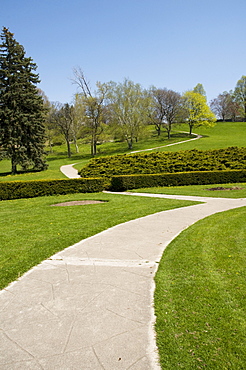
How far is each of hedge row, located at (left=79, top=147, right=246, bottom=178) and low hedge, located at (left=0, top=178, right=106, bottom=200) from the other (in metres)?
5.42

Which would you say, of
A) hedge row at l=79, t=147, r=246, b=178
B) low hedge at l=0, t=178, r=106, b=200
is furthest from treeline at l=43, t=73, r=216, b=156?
low hedge at l=0, t=178, r=106, b=200

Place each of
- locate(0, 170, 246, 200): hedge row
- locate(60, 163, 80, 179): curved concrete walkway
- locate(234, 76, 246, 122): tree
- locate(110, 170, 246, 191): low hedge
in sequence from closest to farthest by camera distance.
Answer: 1. locate(0, 170, 246, 200): hedge row
2. locate(110, 170, 246, 191): low hedge
3. locate(60, 163, 80, 179): curved concrete walkway
4. locate(234, 76, 246, 122): tree

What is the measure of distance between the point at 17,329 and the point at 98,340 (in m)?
0.98

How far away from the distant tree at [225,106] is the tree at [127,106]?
4346cm

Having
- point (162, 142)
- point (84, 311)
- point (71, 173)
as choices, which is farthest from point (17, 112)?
point (84, 311)

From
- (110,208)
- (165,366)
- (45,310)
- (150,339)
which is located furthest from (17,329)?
(110,208)

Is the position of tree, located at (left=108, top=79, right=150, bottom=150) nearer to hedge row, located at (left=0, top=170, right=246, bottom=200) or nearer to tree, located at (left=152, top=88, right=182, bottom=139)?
tree, located at (left=152, top=88, right=182, bottom=139)

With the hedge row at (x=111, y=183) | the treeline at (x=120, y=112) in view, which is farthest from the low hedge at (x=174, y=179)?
Answer: the treeline at (x=120, y=112)

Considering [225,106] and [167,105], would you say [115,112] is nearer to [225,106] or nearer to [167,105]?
[167,105]

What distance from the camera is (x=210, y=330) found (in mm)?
2861

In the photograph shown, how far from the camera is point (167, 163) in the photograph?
73.4 ft

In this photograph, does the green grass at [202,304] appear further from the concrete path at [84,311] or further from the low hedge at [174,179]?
the low hedge at [174,179]

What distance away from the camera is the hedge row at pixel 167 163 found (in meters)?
21.3

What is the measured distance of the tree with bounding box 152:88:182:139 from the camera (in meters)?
49.6
